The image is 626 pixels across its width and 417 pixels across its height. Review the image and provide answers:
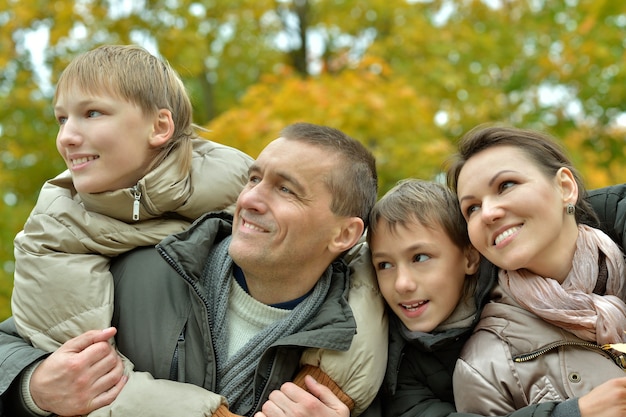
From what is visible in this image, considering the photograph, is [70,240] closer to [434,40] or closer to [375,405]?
[375,405]

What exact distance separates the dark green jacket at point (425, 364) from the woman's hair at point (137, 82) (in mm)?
1104

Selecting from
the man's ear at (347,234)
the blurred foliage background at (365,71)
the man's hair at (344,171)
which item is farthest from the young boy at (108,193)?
the blurred foliage background at (365,71)

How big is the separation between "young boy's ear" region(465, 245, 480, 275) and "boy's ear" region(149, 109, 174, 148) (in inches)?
49.1

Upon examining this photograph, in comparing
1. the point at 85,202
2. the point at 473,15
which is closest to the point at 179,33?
the point at 473,15

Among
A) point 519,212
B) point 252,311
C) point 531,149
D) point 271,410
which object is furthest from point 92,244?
point 531,149

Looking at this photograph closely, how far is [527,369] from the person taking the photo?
2.56 m

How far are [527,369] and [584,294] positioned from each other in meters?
0.32

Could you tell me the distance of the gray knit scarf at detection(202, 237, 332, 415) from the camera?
2740 millimetres

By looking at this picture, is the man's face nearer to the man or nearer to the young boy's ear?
the man

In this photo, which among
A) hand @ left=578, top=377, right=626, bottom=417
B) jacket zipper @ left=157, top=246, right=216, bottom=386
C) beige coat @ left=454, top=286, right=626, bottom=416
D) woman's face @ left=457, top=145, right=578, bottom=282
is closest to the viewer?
hand @ left=578, top=377, right=626, bottom=417

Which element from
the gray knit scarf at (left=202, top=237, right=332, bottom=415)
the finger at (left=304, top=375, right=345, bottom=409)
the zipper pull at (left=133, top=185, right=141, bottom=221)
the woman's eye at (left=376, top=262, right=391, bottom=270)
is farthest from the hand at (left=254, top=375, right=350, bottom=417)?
the zipper pull at (left=133, top=185, right=141, bottom=221)

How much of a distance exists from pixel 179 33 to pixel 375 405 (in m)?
6.43

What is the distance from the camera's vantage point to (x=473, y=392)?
8.57 feet

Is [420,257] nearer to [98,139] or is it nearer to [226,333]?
[226,333]
